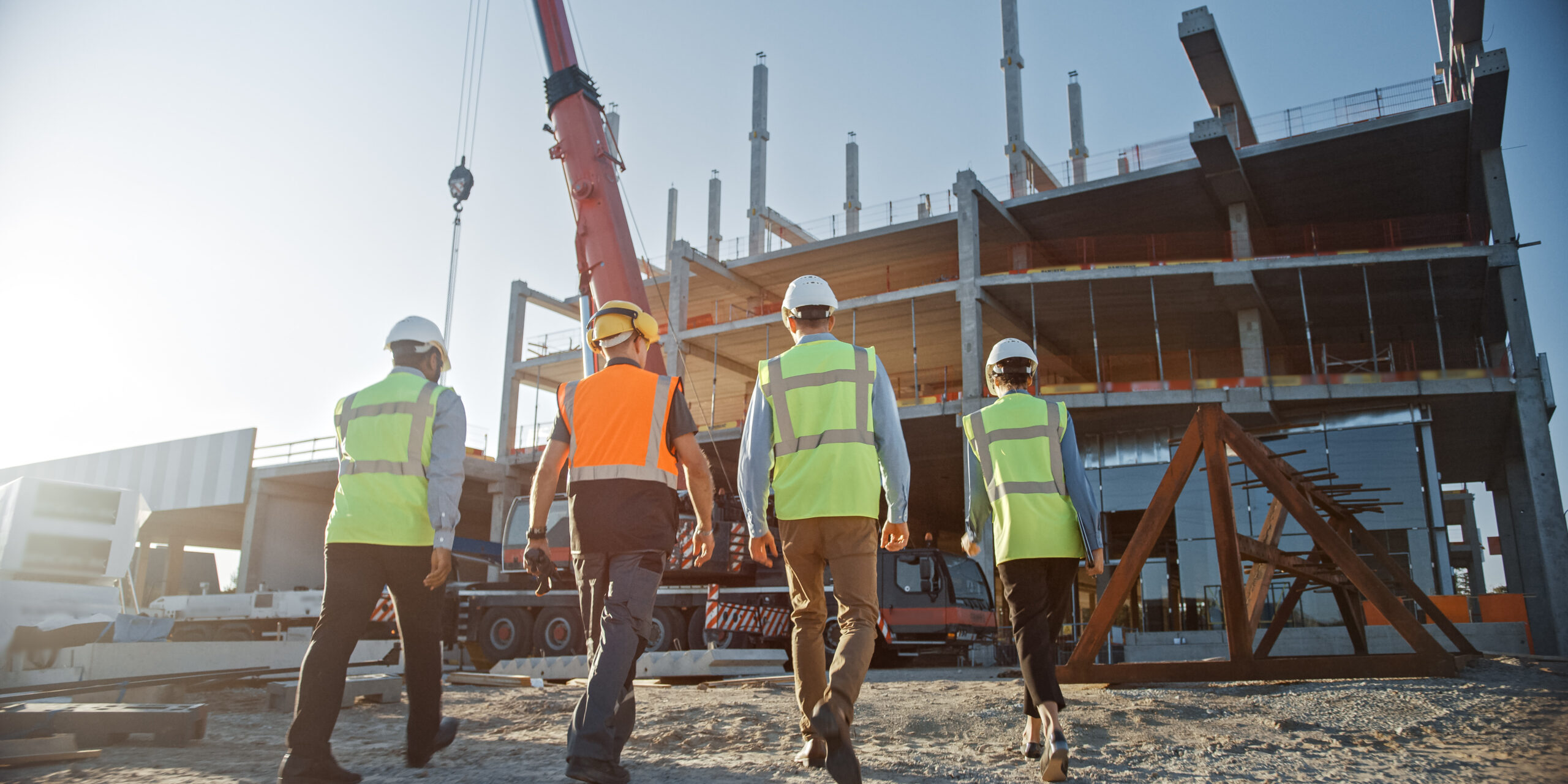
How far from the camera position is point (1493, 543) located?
101 feet

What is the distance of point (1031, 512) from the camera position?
3.40 meters

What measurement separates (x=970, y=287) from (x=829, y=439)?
68.4 feet

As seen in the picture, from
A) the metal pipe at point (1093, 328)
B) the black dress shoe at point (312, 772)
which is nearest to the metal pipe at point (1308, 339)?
the metal pipe at point (1093, 328)

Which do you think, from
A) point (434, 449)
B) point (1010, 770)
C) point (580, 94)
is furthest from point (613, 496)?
point (580, 94)

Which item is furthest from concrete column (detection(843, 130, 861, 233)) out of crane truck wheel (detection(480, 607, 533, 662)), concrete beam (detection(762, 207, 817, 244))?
crane truck wheel (detection(480, 607, 533, 662))

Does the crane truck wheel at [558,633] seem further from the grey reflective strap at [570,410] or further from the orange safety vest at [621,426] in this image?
the orange safety vest at [621,426]

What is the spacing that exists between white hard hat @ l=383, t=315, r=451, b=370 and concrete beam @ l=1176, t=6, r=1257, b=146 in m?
22.3

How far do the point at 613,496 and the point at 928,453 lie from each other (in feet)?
79.8

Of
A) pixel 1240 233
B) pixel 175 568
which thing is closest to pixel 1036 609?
pixel 1240 233

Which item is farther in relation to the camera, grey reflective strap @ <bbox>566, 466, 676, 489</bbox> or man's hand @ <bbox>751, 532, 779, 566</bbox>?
grey reflective strap @ <bbox>566, 466, 676, 489</bbox>

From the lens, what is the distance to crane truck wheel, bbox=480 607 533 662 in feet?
50.0

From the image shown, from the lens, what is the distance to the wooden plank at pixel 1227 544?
4473mm

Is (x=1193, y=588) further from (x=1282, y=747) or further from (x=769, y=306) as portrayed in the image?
(x=1282, y=747)

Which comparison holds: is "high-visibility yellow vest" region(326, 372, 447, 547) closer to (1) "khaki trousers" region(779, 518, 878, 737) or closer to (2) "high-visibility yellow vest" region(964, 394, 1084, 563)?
(1) "khaki trousers" region(779, 518, 878, 737)
